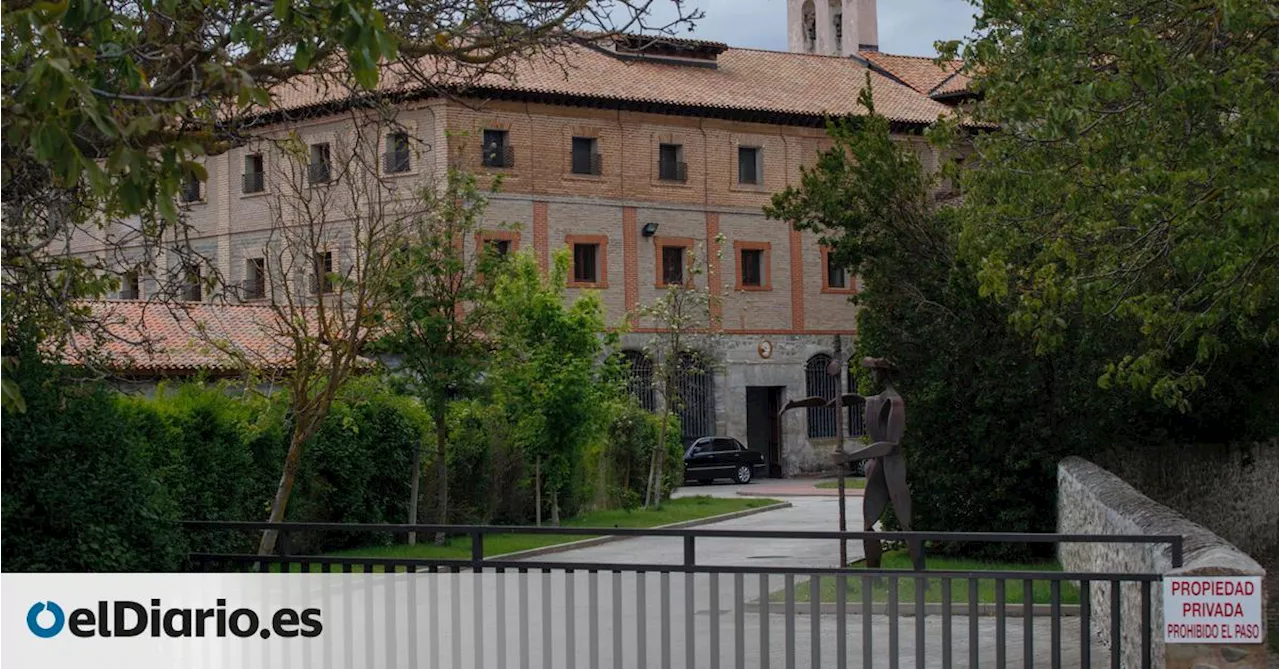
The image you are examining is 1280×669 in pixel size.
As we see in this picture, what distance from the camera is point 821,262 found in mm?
56094

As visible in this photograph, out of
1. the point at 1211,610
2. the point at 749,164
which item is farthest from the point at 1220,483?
the point at 749,164

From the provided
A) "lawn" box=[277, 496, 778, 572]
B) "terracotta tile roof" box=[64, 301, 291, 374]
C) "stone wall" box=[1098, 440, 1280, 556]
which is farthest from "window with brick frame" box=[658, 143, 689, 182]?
"stone wall" box=[1098, 440, 1280, 556]

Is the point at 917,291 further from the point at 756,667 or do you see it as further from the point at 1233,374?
the point at 756,667

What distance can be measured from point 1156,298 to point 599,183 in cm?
3757

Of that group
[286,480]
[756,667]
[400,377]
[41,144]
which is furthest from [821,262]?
[41,144]

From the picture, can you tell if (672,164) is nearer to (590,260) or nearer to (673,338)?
(590,260)

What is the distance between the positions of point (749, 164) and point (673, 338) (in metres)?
15.1

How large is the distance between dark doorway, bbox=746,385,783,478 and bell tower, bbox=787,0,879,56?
17.4 meters

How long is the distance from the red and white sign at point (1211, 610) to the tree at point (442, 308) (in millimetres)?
17444

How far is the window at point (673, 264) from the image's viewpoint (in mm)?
52875

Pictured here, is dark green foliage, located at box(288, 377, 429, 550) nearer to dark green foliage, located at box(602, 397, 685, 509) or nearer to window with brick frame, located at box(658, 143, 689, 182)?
dark green foliage, located at box(602, 397, 685, 509)

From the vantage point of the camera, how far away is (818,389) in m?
56.6

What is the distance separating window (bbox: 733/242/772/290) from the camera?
54531 millimetres

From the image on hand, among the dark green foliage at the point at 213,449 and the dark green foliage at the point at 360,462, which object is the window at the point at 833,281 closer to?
the dark green foliage at the point at 360,462
